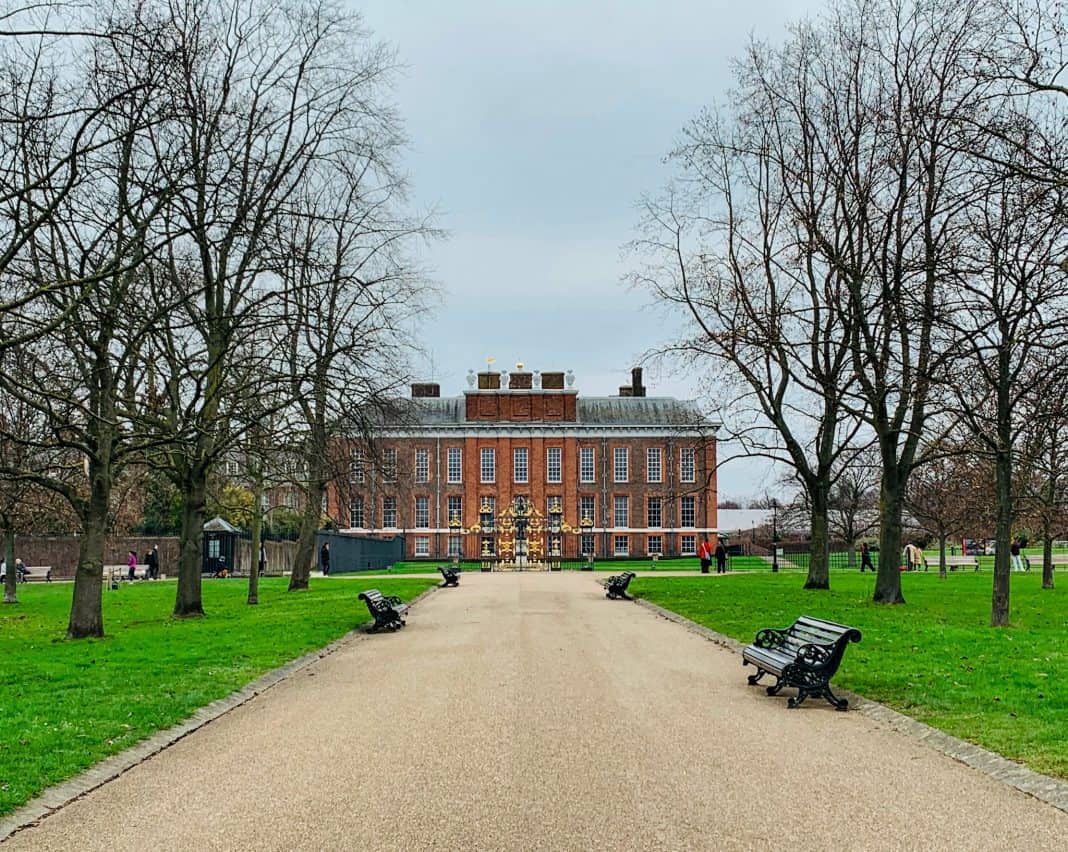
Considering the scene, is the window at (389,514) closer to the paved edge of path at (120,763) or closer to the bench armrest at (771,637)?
the paved edge of path at (120,763)

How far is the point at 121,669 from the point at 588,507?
217 ft

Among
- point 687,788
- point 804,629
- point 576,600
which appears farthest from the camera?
point 576,600

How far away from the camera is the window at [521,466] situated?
80.4 metres

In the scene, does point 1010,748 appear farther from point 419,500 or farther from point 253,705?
point 419,500

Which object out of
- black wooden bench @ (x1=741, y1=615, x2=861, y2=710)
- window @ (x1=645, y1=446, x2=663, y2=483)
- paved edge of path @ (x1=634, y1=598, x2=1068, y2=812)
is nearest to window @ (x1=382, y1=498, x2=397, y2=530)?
window @ (x1=645, y1=446, x2=663, y2=483)

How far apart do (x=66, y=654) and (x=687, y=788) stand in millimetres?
12102

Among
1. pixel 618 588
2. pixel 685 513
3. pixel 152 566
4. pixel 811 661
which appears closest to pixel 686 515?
pixel 685 513

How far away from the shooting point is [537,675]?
47.4 ft

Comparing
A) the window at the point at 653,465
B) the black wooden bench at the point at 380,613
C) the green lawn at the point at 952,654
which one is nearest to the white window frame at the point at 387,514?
the window at the point at 653,465

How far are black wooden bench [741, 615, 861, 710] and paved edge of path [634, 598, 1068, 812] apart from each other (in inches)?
11.0

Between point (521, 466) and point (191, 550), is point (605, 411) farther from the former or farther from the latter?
point (191, 550)

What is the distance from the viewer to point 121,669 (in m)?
14.7

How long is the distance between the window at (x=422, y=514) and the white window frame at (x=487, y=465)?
4.26m

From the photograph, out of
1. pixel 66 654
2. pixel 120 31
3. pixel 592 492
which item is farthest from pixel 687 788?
pixel 592 492
